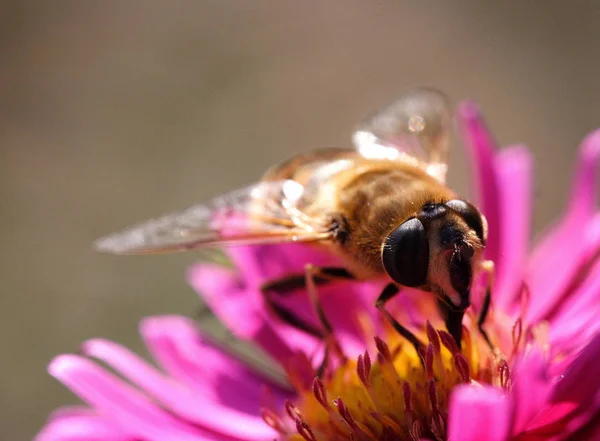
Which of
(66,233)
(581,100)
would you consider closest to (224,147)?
(66,233)

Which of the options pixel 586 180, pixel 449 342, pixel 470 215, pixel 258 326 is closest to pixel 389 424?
pixel 449 342

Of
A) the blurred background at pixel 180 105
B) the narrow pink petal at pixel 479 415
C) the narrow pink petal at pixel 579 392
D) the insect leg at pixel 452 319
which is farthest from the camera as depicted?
the blurred background at pixel 180 105

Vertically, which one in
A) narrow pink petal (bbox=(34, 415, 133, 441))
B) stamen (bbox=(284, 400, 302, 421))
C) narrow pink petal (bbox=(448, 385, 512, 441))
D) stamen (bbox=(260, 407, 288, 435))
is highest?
narrow pink petal (bbox=(448, 385, 512, 441))

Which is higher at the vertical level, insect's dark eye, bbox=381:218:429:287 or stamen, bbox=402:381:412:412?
insect's dark eye, bbox=381:218:429:287

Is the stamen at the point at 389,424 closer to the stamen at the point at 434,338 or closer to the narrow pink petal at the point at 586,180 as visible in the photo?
the stamen at the point at 434,338

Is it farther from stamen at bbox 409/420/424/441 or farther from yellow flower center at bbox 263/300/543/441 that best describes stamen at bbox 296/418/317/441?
stamen at bbox 409/420/424/441

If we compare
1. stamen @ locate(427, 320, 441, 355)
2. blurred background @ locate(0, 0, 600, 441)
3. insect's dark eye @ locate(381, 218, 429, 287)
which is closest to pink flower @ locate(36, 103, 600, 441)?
stamen @ locate(427, 320, 441, 355)

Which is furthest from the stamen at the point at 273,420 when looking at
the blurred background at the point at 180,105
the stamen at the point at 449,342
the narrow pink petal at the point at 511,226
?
the blurred background at the point at 180,105

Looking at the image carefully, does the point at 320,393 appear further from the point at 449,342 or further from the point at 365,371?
the point at 449,342
